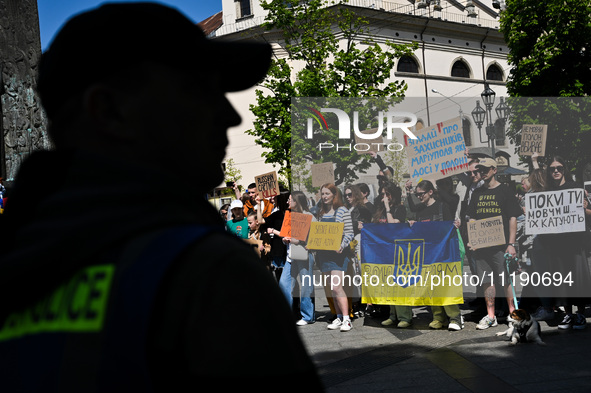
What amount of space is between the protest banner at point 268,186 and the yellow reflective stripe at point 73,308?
37.3ft

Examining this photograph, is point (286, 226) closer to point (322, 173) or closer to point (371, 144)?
point (322, 173)

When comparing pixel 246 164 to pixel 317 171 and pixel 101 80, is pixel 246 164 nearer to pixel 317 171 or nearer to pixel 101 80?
pixel 317 171

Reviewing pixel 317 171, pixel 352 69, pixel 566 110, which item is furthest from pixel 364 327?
pixel 352 69

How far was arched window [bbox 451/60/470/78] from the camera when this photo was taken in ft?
152

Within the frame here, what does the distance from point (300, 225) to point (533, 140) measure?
3.42m

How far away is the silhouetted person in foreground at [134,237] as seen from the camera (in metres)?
0.80

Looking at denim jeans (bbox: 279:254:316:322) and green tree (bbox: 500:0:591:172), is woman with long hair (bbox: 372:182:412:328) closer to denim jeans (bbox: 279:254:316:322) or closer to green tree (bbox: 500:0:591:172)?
denim jeans (bbox: 279:254:316:322)

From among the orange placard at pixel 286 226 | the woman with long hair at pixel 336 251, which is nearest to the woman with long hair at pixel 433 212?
the woman with long hair at pixel 336 251

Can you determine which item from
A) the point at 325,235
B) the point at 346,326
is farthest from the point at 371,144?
the point at 346,326

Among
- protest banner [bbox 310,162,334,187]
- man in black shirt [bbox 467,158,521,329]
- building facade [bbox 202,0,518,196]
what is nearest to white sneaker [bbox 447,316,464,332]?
man in black shirt [bbox 467,158,521,329]

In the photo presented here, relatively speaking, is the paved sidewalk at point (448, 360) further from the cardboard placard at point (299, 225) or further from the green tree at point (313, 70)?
the green tree at point (313, 70)

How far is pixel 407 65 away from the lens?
4338cm

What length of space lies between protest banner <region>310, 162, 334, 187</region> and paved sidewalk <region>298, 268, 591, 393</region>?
2.10m

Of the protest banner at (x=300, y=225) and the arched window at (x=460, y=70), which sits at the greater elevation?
the arched window at (x=460, y=70)
